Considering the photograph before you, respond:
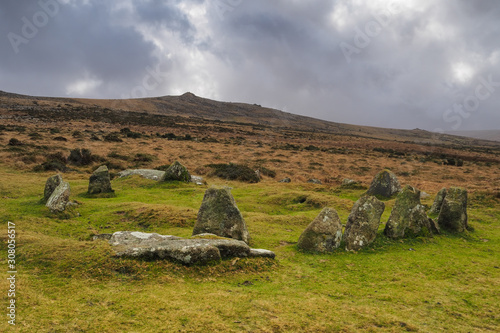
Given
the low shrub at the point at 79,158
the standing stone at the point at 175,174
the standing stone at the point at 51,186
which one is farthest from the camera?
the low shrub at the point at 79,158

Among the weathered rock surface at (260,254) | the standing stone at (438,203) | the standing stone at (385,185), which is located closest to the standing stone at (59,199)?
the weathered rock surface at (260,254)

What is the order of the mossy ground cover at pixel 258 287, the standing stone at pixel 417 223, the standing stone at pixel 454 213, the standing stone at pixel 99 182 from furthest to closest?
the standing stone at pixel 99 182 < the standing stone at pixel 454 213 < the standing stone at pixel 417 223 < the mossy ground cover at pixel 258 287

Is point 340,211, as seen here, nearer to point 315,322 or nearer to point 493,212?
point 493,212

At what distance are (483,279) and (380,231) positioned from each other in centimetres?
415

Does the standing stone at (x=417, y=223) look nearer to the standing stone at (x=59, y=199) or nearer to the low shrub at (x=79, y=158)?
the standing stone at (x=59, y=199)

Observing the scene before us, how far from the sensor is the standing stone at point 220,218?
11008mm

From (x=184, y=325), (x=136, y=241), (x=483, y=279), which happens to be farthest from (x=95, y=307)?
(x=483, y=279)

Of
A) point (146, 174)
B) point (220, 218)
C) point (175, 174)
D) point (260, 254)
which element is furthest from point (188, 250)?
point (146, 174)

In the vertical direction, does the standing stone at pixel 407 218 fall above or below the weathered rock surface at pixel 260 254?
above

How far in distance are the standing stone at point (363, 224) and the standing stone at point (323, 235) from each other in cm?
48

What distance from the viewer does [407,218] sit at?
478 inches

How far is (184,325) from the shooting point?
17.5ft

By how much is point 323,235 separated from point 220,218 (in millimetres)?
3880

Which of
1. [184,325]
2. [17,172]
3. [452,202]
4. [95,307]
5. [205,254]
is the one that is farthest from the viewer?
[17,172]
